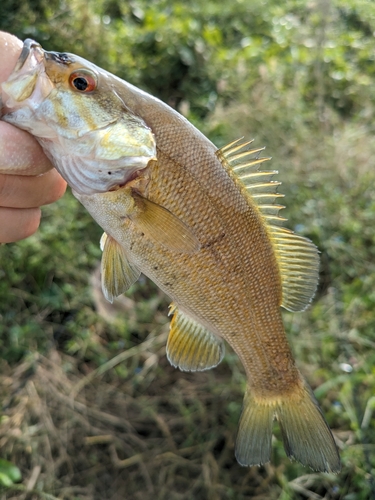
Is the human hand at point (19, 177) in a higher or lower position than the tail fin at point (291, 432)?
higher

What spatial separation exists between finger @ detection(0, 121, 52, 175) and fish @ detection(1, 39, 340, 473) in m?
0.02

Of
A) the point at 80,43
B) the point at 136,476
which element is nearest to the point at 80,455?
the point at 136,476

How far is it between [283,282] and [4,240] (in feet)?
2.82

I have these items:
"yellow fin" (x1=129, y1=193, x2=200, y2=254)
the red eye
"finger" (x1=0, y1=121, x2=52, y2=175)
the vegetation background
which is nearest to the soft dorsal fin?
"yellow fin" (x1=129, y1=193, x2=200, y2=254)

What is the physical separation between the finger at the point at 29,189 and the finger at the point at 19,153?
→ 3.4 inches

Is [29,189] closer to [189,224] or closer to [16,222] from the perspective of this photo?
[16,222]

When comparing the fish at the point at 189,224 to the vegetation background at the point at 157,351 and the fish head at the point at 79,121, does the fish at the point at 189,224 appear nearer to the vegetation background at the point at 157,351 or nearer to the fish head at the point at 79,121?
the fish head at the point at 79,121

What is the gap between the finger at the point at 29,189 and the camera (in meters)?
1.21

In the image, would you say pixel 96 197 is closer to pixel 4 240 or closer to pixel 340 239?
pixel 4 240

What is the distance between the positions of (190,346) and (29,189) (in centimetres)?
65

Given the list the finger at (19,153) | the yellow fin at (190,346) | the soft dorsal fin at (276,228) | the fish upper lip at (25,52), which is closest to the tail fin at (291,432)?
the yellow fin at (190,346)

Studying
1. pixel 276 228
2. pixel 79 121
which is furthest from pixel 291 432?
pixel 79 121

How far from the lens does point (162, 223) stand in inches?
42.4

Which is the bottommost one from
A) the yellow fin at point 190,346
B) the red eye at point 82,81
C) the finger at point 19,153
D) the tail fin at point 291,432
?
the tail fin at point 291,432
